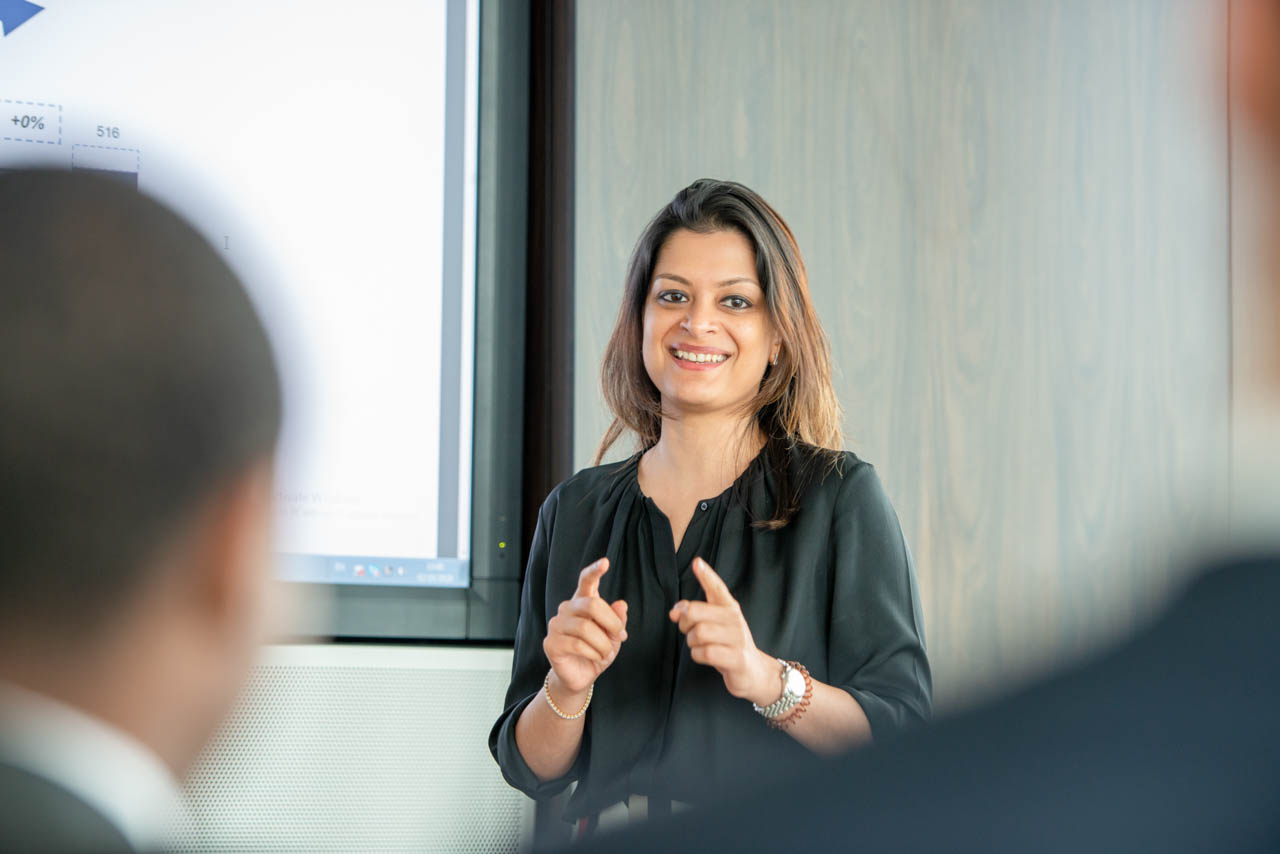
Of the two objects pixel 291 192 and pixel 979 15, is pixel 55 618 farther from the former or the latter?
pixel 979 15

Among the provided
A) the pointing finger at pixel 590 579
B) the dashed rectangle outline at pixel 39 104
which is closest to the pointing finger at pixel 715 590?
the pointing finger at pixel 590 579

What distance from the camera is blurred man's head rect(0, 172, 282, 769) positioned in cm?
38

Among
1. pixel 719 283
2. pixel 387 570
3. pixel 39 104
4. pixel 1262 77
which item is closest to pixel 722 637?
pixel 719 283

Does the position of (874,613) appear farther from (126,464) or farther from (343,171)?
(343,171)

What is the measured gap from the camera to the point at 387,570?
6.89 feet

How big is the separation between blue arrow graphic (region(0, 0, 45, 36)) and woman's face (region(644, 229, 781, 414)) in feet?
4.16

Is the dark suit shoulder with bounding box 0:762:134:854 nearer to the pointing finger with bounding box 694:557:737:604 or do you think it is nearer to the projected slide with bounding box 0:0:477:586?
A: the pointing finger with bounding box 694:557:737:604

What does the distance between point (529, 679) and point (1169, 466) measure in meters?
1.66

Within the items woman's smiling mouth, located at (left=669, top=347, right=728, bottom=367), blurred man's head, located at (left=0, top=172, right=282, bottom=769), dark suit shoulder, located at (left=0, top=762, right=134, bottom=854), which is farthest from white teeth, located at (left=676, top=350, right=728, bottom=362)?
dark suit shoulder, located at (left=0, top=762, right=134, bottom=854)

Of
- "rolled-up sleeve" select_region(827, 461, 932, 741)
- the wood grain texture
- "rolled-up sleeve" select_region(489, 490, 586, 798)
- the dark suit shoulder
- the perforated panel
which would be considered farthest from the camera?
the wood grain texture

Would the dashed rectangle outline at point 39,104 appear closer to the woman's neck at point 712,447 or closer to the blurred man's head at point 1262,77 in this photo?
the woman's neck at point 712,447

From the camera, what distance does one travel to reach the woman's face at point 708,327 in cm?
149

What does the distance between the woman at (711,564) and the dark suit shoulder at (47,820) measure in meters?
0.90

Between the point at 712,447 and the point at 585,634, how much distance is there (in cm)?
38
